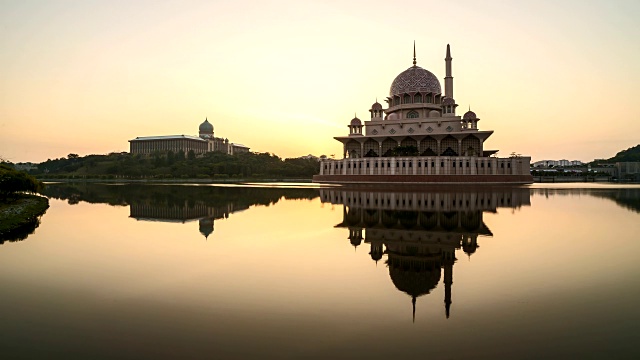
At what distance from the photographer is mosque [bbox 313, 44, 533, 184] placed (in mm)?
59556

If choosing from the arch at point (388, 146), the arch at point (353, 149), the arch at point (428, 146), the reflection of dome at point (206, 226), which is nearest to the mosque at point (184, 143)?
the arch at point (353, 149)

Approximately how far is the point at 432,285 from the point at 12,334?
7.52 metres

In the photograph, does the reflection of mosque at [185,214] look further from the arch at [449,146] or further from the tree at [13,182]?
the arch at [449,146]

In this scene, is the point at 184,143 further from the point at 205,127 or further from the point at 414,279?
the point at 414,279

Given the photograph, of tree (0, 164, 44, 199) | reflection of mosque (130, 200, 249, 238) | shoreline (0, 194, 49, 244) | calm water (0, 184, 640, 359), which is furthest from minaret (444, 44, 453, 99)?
shoreline (0, 194, 49, 244)

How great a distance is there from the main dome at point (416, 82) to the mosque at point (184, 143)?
256 feet

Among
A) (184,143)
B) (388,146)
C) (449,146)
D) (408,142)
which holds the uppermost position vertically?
(184,143)

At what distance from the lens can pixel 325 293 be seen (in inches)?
331

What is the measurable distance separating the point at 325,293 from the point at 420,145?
6318 centimetres

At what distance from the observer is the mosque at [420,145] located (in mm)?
59556

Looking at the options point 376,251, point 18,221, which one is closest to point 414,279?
point 376,251

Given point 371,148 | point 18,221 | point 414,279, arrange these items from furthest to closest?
point 371,148
point 18,221
point 414,279

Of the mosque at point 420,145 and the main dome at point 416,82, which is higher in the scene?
the main dome at point 416,82

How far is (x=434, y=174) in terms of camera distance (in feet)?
192
